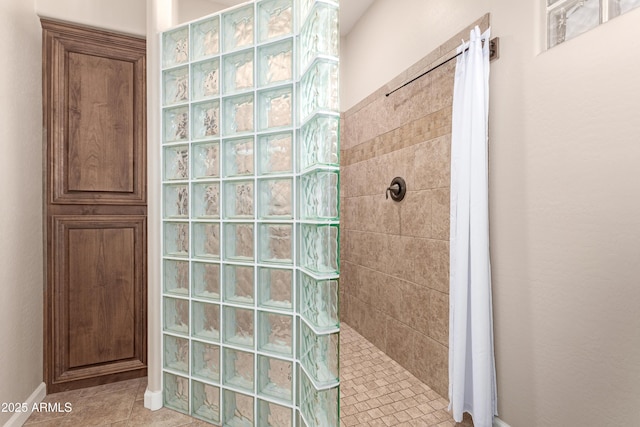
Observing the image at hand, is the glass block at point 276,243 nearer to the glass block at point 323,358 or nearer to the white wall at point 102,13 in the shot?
the glass block at point 323,358

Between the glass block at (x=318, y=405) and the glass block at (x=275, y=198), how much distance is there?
0.71 m

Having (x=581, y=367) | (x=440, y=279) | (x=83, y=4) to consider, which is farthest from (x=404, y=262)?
(x=83, y=4)

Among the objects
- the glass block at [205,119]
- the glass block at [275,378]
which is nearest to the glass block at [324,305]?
the glass block at [275,378]

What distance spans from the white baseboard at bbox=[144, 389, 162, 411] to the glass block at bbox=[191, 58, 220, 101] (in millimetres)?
1650

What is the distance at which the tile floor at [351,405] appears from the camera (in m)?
1.71

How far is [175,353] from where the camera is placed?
182 centimetres

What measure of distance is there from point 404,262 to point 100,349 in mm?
2090

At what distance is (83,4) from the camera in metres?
1.98

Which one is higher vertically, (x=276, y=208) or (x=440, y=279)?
(x=276, y=208)

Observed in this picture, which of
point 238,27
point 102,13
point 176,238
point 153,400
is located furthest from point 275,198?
point 102,13

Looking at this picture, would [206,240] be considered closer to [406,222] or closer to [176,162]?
[176,162]

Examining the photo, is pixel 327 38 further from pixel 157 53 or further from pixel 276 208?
pixel 157 53

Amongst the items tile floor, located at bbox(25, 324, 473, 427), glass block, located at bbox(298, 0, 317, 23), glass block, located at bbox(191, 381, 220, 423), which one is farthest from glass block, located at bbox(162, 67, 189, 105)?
tile floor, located at bbox(25, 324, 473, 427)

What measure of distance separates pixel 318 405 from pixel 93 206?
Result: 183 centimetres
